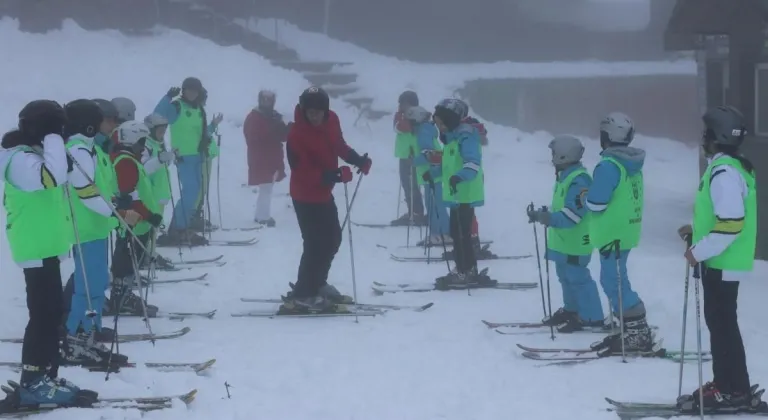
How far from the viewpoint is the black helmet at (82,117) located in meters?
6.19

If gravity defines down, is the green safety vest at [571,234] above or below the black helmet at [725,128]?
below

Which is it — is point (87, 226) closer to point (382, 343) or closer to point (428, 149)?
point (382, 343)

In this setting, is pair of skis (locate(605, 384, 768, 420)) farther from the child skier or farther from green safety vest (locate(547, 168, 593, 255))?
the child skier

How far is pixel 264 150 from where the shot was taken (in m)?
13.6

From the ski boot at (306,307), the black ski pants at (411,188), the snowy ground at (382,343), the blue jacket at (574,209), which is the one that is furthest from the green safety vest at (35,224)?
the black ski pants at (411,188)

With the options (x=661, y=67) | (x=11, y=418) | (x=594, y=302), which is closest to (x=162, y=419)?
(x=11, y=418)

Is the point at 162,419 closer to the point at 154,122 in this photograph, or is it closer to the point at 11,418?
the point at 11,418

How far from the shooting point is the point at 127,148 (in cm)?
780

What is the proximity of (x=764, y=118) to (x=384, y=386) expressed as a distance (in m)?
7.03

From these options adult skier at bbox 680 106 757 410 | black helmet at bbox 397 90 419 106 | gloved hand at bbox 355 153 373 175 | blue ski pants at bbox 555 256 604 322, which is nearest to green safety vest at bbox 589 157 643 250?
blue ski pants at bbox 555 256 604 322

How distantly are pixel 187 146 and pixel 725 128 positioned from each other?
7.69 meters

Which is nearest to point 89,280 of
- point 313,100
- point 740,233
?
point 313,100

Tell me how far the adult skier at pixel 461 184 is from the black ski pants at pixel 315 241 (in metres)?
1.39

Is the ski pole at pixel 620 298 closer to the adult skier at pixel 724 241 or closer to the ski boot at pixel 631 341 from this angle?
the ski boot at pixel 631 341
